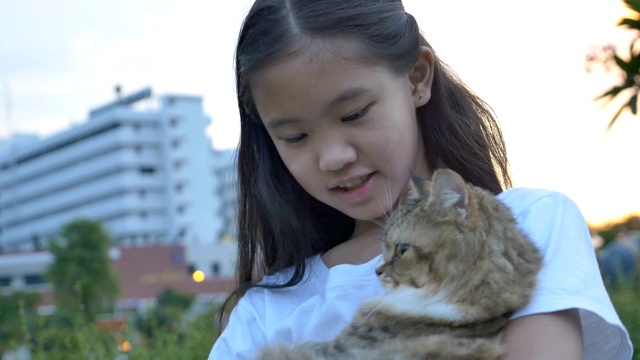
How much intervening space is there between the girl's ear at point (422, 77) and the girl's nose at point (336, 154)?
0.39 metres

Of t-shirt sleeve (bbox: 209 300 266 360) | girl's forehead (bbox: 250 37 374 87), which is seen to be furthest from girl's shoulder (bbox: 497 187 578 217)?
t-shirt sleeve (bbox: 209 300 266 360)

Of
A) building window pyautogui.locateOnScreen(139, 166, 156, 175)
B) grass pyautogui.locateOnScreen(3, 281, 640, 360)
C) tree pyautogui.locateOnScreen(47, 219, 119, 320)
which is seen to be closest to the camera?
grass pyautogui.locateOnScreen(3, 281, 640, 360)

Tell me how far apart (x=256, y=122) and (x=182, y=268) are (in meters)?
64.5

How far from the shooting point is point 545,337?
1885 mm

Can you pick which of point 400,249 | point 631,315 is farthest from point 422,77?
point 631,315

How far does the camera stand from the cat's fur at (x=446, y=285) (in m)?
1.94

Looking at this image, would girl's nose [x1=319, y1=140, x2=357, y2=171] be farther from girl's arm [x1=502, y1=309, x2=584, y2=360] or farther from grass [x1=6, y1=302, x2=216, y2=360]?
grass [x1=6, y1=302, x2=216, y2=360]

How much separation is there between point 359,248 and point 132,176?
Result: 274ft

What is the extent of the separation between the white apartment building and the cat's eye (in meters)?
79.6

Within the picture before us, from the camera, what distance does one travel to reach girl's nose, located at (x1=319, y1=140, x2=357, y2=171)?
230 cm

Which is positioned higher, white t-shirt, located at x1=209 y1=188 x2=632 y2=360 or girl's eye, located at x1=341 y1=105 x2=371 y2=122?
girl's eye, located at x1=341 y1=105 x2=371 y2=122

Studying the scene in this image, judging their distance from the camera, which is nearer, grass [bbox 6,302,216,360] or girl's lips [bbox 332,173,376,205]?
girl's lips [bbox 332,173,376,205]

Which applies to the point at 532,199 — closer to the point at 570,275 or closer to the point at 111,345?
the point at 570,275


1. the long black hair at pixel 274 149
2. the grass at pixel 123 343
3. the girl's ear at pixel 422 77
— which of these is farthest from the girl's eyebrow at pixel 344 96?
the grass at pixel 123 343
